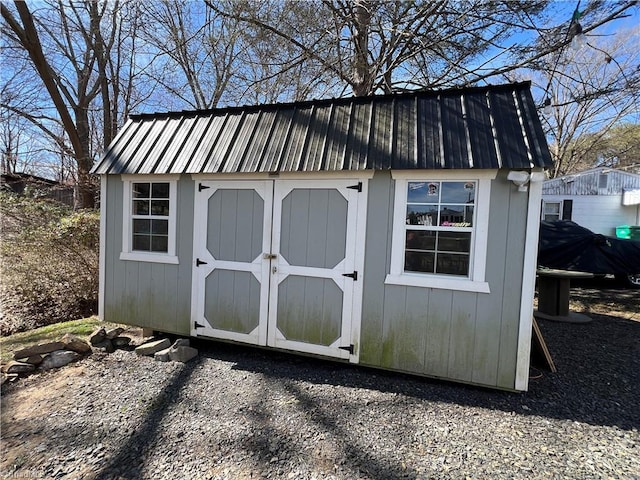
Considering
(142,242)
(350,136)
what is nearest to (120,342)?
(142,242)

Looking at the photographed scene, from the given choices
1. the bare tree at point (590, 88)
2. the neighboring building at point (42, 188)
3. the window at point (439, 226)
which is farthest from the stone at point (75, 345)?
the bare tree at point (590, 88)

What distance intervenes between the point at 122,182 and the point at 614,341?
6.91 metres

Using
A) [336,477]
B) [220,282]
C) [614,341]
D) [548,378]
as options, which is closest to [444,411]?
[336,477]

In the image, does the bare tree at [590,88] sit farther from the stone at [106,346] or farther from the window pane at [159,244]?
the stone at [106,346]

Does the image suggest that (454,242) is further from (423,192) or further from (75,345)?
(75,345)

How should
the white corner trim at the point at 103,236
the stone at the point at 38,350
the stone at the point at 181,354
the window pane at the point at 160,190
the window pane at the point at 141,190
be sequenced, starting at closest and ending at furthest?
the stone at the point at 38,350 < the stone at the point at 181,354 < the window pane at the point at 160,190 < the window pane at the point at 141,190 < the white corner trim at the point at 103,236

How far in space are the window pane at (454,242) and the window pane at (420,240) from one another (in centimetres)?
6

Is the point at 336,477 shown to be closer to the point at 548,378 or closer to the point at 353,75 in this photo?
the point at 548,378

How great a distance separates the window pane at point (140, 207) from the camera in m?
4.35

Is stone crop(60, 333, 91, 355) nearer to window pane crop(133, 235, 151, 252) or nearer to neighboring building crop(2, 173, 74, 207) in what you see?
window pane crop(133, 235, 151, 252)

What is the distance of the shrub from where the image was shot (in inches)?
231

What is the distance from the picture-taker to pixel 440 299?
322cm

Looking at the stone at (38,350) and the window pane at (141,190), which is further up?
the window pane at (141,190)

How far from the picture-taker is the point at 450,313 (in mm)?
3195
